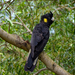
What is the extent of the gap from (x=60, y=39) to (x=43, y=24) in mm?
498

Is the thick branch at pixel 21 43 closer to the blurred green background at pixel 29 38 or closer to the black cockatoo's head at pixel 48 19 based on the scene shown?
the blurred green background at pixel 29 38

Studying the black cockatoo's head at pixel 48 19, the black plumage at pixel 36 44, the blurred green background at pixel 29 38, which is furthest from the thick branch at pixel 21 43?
the black cockatoo's head at pixel 48 19

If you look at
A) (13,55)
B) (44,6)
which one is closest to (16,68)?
(13,55)

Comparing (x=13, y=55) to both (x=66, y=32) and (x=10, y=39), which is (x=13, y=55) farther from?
(x=66, y=32)

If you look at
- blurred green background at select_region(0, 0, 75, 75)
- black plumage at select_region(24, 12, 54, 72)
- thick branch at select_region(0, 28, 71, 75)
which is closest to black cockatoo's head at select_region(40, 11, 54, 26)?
blurred green background at select_region(0, 0, 75, 75)

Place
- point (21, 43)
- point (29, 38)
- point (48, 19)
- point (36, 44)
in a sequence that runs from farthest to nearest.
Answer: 1. point (48, 19)
2. point (29, 38)
3. point (36, 44)
4. point (21, 43)

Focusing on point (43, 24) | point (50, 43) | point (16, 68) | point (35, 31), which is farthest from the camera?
→ point (43, 24)

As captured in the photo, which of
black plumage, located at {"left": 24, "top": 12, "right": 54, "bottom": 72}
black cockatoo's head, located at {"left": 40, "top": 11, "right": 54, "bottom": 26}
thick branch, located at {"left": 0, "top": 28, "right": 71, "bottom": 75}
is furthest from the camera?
black cockatoo's head, located at {"left": 40, "top": 11, "right": 54, "bottom": 26}

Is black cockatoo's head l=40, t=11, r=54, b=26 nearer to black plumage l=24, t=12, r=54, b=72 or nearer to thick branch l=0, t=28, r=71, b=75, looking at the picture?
black plumage l=24, t=12, r=54, b=72

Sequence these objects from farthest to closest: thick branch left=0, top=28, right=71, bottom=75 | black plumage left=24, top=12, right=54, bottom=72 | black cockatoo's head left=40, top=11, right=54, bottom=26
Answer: black cockatoo's head left=40, top=11, right=54, bottom=26, black plumage left=24, top=12, right=54, bottom=72, thick branch left=0, top=28, right=71, bottom=75

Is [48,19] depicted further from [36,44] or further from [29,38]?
[36,44]

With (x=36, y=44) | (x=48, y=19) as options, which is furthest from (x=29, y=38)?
(x=48, y=19)

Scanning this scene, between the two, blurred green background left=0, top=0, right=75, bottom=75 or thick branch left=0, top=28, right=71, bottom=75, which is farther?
blurred green background left=0, top=0, right=75, bottom=75

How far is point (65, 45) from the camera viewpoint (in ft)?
7.85
